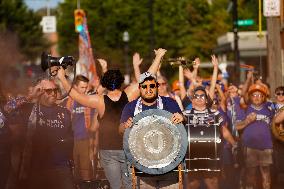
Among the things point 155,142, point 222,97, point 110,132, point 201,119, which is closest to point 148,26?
point 222,97

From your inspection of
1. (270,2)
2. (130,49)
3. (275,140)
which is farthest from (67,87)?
(130,49)

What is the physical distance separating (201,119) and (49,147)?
7.79ft

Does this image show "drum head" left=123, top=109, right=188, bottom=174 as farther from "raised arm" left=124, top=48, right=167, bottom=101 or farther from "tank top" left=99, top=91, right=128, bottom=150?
"raised arm" left=124, top=48, right=167, bottom=101

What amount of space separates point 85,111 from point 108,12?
5438 centimetres

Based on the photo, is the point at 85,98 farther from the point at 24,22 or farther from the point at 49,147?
the point at 24,22

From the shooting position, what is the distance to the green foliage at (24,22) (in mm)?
59497

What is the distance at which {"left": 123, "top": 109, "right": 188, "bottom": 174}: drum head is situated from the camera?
24.5 ft

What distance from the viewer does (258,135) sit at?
11930mm

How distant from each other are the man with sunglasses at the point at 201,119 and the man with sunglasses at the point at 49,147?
6.58 feet

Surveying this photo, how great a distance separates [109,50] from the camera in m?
62.0

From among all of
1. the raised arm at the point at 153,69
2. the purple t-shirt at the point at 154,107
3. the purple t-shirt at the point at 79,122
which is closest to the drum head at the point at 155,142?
the purple t-shirt at the point at 154,107

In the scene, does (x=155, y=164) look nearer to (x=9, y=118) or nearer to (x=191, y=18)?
(x=9, y=118)

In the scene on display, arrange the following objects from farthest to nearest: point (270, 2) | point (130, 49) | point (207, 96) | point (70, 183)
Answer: point (130, 49)
point (270, 2)
point (207, 96)
point (70, 183)

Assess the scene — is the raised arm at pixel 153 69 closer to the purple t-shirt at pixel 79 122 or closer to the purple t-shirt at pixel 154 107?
the purple t-shirt at pixel 154 107
